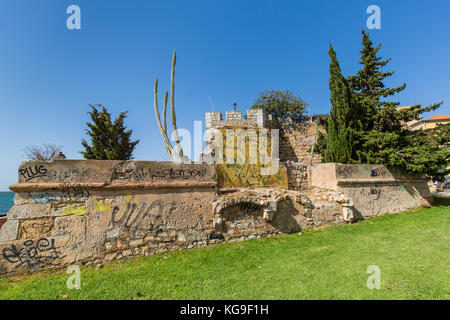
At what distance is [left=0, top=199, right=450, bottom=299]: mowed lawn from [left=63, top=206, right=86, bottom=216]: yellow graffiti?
1.16 meters

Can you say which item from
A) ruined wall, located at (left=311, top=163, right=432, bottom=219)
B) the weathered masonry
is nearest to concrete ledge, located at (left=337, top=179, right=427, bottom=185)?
ruined wall, located at (left=311, top=163, right=432, bottom=219)

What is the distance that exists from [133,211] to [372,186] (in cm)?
930

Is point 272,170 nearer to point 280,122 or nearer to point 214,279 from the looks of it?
point 214,279

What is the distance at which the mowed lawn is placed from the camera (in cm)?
318

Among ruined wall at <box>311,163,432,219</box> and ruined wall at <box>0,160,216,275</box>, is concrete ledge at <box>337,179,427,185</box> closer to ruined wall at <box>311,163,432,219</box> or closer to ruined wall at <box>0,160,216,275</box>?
ruined wall at <box>311,163,432,219</box>

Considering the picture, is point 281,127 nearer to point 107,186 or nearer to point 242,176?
point 242,176

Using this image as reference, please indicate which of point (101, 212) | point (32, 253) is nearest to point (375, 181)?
point (101, 212)

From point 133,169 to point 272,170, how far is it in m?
5.07

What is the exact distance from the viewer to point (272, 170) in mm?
7832

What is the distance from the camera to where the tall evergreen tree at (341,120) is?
9977mm

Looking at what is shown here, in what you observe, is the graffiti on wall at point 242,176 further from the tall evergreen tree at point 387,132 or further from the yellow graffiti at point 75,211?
the tall evergreen tree at point 387,132

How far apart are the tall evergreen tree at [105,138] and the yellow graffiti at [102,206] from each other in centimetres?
1362

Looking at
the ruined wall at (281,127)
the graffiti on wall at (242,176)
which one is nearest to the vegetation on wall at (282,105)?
the ruined wall at (281,127)
